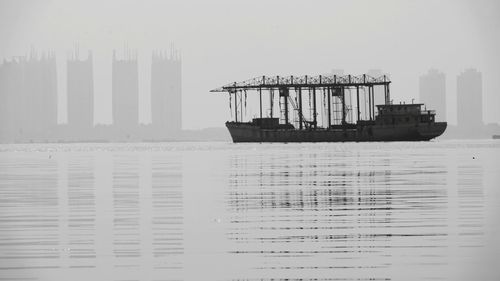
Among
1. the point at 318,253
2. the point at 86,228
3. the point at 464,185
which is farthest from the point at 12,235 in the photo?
the point at 464,185

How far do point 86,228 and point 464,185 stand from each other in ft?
68.1

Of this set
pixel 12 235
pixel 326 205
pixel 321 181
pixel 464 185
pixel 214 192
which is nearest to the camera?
pixel 12 235

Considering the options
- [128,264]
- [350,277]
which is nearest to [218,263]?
[128,264]

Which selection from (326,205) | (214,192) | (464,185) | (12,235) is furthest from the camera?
(464,185)

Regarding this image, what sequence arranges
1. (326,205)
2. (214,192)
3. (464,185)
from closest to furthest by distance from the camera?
(326,205), (214,192), (464,185)

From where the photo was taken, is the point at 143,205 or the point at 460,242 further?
the point at 143,205

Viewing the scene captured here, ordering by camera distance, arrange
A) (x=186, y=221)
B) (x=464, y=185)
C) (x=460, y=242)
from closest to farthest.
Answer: (x=460, y=242) → (x=186, y=221) → (x=464, y=185)

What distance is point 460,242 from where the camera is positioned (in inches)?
821

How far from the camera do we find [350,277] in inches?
650

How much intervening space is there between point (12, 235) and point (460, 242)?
9.57 m

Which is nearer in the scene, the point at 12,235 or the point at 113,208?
the point at 12,235

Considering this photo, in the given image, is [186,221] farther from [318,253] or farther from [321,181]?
[321,181]

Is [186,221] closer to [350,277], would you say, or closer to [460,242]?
[460,242]

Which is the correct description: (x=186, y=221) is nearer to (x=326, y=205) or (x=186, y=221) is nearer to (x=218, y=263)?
(x=326, y=205)
